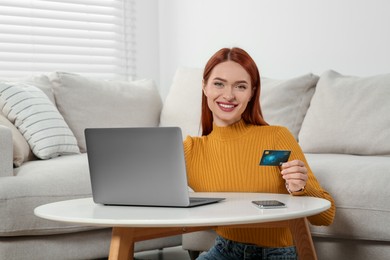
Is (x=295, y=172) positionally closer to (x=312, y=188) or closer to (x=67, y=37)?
(x=312, y=188)

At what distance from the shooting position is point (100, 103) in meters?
3.46

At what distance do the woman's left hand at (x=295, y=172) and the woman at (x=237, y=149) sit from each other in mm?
110

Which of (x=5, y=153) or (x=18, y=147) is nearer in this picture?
(x=5, y=153)

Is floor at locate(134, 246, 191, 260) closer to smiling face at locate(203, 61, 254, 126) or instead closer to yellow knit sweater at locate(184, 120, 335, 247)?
yellow knit sweater at locate(184, 120, 335, 247)

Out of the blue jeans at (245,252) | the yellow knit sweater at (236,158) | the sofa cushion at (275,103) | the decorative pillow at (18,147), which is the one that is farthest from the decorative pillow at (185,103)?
the blue jeans at (245,252)

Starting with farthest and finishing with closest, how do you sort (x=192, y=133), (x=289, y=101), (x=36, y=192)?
(x=192, y=133), (x=289, y=101), (x=36, y=192)

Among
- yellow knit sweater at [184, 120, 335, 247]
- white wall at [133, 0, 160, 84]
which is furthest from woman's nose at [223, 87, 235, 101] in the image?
white wall at [133, 0, 160, 84]

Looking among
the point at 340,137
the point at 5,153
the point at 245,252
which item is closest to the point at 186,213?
the point at 245,252

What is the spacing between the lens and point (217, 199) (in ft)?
5.35

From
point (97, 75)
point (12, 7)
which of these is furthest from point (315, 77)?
point (12, 7)

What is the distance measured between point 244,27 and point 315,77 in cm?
83

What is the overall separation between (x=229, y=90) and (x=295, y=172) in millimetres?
338

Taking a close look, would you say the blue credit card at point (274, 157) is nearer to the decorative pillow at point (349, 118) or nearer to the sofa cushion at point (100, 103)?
the decorative pillow at point (349, 118)

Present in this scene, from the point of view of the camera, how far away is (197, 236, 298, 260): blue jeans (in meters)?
1.77
